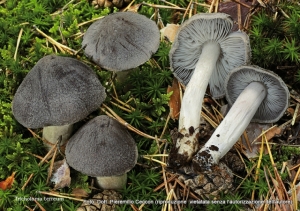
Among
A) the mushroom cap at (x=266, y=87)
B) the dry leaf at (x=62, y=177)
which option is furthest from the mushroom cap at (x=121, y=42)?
the dry leaf at (x=62, y=177)

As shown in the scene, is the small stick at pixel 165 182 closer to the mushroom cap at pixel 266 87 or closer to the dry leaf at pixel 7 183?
the mushroom cap at pixel 266 87

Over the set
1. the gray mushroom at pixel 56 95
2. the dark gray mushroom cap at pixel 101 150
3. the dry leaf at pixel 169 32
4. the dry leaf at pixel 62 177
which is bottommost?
the dry leaf at pixel 62 177

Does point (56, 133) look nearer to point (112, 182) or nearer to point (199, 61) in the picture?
point (112, 182)

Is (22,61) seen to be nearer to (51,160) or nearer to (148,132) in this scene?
(51,160)

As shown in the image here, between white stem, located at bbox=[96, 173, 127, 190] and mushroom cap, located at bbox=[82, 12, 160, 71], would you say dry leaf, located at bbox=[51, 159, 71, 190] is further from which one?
mushroom cap, located at bbox=[82, 12, 160, 71]

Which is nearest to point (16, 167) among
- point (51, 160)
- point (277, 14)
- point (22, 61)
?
point (51, 160)
